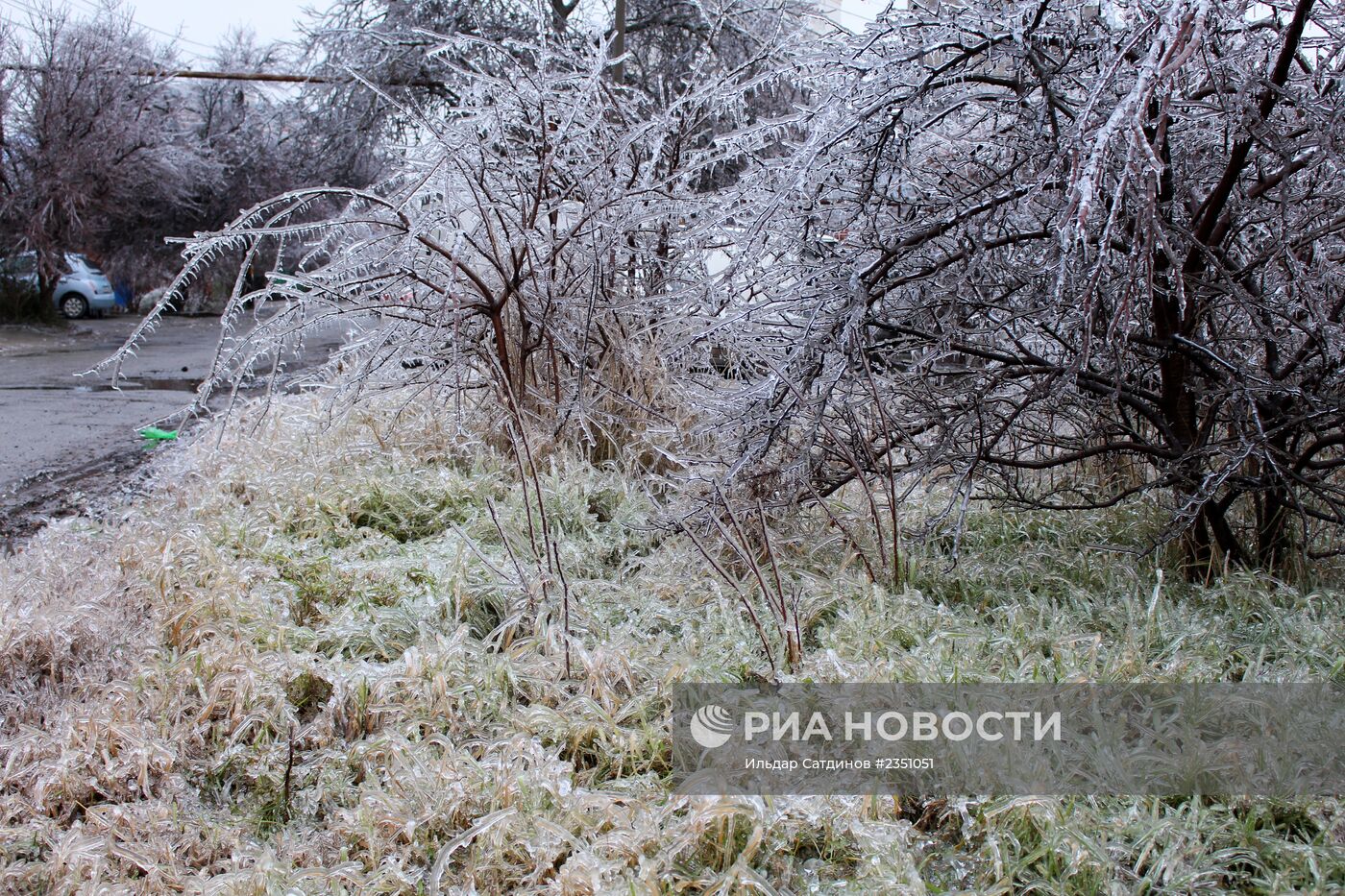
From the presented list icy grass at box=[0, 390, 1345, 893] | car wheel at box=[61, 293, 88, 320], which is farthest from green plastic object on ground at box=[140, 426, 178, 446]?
car wheel at box=[61, 293, 88, 320]

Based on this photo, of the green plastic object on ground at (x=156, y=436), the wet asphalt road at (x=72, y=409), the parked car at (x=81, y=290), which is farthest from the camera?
the parked car at (x=81, y=290)

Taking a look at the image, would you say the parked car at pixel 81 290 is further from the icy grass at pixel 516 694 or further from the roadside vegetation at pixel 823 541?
the icy grass at pixel 516 694

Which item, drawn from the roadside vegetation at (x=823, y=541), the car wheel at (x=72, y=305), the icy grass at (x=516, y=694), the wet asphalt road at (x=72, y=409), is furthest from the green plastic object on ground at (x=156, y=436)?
the car wheel at (x=72, y=305)

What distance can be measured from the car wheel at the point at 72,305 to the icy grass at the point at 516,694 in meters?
17.5

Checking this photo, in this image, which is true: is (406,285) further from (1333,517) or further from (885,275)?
(1333,517)

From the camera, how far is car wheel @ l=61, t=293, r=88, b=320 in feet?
62.2

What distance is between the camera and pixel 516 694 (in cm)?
267

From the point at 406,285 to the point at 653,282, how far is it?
130 cm

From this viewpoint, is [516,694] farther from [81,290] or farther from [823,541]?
[81,290]

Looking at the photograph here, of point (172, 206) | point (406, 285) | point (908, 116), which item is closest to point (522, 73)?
point (406, 285)

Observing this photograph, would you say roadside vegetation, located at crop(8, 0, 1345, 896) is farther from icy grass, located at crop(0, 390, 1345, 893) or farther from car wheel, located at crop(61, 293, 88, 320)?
Answer: car wheel, located at crop(61, 293, 88, 320)

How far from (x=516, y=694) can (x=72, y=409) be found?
753 centimetres

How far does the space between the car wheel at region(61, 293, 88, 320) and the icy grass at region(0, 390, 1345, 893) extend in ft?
57.3

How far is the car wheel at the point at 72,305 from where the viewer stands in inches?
747
